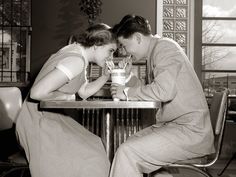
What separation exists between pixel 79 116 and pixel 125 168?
8.58ft

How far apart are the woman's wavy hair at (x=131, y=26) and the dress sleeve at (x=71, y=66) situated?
0.34 metres

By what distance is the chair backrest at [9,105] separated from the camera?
8.71 feet

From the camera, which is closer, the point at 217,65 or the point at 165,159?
the point at 165,159

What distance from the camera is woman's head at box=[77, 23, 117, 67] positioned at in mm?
2221

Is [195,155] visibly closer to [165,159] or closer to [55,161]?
[165,159]

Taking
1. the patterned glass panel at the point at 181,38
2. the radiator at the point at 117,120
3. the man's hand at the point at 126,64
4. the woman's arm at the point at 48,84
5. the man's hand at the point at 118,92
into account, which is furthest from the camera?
the patterned glass panel at the point at 181,38

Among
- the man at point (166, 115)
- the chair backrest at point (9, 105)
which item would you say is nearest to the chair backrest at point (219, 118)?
the man at point (166, 115)

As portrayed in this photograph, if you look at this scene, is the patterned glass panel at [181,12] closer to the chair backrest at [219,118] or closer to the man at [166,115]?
the chair backrest at [219,118]

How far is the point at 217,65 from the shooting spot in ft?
17.9

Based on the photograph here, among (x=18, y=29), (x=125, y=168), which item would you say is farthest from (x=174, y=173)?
(x=18, y=29)

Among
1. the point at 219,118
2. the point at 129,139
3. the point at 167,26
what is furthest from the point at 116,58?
the point at 129,139

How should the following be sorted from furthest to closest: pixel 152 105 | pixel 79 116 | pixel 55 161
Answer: pixel 79 116 → pixel 55 161 → pixel 152 105

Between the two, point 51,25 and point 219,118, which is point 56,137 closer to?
point 219,118

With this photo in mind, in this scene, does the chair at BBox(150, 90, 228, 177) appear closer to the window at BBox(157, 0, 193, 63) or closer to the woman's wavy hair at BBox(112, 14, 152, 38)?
the woman's wavy hair at BBox(112, 14, 152, 38)
